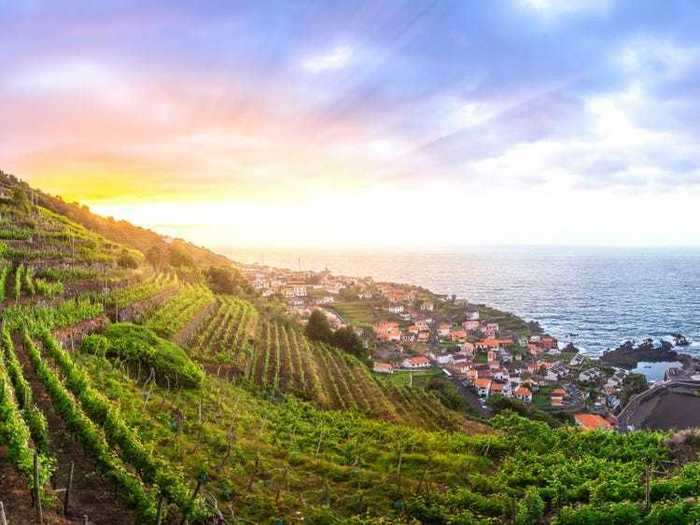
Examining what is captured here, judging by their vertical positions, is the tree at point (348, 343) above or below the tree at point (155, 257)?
below

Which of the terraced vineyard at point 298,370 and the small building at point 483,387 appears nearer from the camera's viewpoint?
the terraced vineyard at point 298,370

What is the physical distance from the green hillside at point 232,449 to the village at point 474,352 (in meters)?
28.1

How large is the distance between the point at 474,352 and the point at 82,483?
69392 mm

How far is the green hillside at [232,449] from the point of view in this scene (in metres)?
9.48

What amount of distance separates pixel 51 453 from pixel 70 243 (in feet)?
91.8

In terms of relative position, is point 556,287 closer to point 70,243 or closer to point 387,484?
point 70,243

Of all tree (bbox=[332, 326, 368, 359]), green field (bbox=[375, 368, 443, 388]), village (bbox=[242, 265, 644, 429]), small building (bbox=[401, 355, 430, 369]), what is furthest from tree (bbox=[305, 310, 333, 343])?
small building (bbox=[401, 355, 430, 369])

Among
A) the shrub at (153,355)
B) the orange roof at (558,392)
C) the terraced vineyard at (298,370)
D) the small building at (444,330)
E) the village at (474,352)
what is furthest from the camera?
the small building at (444,330)

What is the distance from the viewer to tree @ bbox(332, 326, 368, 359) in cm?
4566

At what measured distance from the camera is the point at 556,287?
172 m

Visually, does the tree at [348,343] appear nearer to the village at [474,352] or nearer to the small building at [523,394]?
the village at [474,352]

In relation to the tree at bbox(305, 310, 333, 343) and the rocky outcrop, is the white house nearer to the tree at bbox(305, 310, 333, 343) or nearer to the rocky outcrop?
the rocky outcrop

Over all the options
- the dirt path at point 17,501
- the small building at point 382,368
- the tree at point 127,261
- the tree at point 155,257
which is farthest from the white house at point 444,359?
the dirt path at point 17,501

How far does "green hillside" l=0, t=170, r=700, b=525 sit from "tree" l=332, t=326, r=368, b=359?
18.3 m
